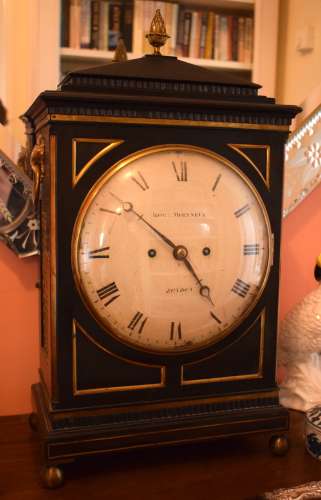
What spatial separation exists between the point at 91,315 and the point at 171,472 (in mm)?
261

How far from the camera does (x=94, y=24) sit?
1103 mm

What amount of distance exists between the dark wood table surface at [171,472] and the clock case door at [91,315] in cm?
5

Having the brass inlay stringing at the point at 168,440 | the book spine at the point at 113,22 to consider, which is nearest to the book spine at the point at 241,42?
the book spine at the point at 113,22

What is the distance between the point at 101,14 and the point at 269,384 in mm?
714

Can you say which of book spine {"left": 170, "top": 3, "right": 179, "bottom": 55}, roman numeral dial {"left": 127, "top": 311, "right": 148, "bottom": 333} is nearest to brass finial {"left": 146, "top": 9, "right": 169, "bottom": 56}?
book spine {"left": 170, "top": 3, "right": 179, "bottom": 55}

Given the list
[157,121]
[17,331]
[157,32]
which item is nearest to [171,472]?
[17,331]

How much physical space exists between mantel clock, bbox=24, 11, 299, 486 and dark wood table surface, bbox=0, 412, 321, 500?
Answer: 43mm

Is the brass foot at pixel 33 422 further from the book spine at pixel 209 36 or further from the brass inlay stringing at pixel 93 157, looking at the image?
the book spine at pixel 209 36

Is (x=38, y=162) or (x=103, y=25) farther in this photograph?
(x=103, y=25)

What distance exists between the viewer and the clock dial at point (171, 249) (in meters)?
0.85

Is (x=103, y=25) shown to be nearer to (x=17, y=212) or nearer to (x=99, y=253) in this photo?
(x=17, y=212)

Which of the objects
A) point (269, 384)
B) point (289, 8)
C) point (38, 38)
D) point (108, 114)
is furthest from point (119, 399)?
point (289, 8)

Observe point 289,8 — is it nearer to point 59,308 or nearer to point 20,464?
point 59,308

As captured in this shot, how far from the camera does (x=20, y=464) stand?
904 millimetres
